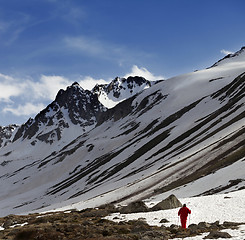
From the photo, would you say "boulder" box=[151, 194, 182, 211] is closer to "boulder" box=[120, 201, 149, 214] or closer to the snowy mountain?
"boulder" box=[120, 201, 149, 214]

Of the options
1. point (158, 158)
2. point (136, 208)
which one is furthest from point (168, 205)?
point (158, 158)

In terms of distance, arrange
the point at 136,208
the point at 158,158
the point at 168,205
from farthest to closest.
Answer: the point at 158,158 → the point at 136,208 → the point at 168,205

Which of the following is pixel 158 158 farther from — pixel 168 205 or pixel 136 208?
pixel 168 205

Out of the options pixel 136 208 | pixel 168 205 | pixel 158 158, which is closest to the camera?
pixel 168 205

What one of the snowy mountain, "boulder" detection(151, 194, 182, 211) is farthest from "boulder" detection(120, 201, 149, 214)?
the snowy mountain

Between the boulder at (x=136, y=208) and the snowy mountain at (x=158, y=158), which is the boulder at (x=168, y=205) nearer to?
the boulder at (x=136, y=208)

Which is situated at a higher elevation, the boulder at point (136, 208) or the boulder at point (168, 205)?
the boulder at point (136, 208)

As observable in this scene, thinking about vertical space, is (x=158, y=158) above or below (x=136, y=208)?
above

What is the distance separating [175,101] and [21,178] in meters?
92.5

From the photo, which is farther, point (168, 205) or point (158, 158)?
point (158, 158)

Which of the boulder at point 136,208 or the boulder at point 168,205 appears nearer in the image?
the boulder at point 168,205

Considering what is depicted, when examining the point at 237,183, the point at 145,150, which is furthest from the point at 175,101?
the point at 237,183

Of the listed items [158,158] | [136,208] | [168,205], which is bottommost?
[168,205]

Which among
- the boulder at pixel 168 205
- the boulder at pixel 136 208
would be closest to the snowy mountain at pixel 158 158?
the boulder at pixel 168 205
